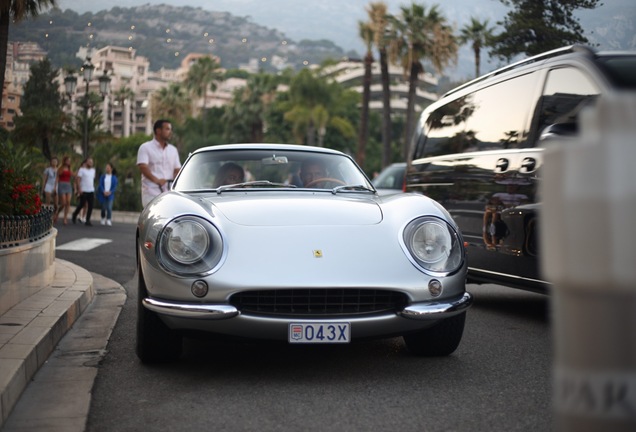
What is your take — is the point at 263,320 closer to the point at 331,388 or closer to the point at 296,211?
the point at 331,388

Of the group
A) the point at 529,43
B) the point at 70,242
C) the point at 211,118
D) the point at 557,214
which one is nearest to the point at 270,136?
the point at 211,118

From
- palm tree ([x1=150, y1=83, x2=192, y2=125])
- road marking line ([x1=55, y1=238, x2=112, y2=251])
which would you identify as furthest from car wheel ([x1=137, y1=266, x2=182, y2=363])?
palm tree ([x1=150, y1=83, x2=192, y2=125])

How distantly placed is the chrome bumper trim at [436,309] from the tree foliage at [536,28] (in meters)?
20.9

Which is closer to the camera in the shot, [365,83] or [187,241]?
[187,241]

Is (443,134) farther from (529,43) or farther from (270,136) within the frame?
(270,136)

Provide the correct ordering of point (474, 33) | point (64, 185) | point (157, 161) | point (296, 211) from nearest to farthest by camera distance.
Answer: point (296, 211), point (157, 161), point (64, 185), point (474, 33)

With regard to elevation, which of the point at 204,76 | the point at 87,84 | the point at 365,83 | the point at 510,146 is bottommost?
the point at 510,146

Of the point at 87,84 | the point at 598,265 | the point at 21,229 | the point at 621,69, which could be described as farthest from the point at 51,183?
the point at 598,265

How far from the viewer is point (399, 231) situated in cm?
501

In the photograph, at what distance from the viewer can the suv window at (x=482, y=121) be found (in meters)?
6.74

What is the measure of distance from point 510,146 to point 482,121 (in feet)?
2.33

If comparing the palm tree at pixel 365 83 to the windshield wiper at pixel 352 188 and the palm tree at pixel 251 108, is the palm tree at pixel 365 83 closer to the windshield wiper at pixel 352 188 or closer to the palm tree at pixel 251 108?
the palm tree at pixel 251 108

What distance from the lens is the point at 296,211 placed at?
5.18 meters

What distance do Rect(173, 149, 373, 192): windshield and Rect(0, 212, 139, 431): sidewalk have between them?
1.30 metres
